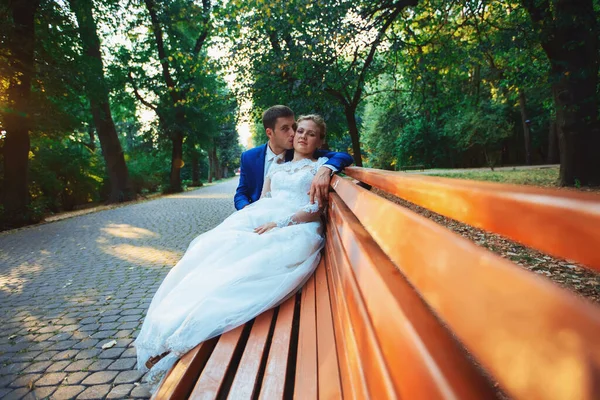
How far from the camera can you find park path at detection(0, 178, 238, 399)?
2.27m

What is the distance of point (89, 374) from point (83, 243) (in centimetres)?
559

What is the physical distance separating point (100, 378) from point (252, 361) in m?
1.55

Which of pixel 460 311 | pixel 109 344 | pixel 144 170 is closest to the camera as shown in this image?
pixel 460 311

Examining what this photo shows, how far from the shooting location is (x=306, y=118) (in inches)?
130

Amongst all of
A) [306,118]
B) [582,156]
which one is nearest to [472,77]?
[582,156]

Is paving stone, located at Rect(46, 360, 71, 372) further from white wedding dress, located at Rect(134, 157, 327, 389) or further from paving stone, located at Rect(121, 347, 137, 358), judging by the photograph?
white wedding dress, located at Rect(134, 157, 327, 389)

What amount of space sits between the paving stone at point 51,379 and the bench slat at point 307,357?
1.86m

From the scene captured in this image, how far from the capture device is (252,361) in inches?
56.4

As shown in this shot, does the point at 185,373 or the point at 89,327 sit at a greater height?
the point at 185,373

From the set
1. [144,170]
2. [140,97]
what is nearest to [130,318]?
[140,97]

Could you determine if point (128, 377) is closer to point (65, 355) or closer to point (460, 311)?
point (65, 355)

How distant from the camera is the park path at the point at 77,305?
227cm

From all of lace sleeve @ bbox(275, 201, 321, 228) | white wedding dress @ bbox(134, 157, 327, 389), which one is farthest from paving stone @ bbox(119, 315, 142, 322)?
lace sleeve @ bbox(275, 201, 321, 228)

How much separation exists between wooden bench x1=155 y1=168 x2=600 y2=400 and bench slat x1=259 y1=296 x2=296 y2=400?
11mm
